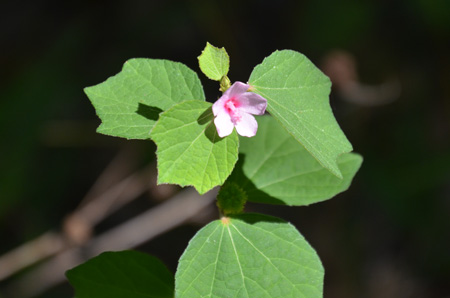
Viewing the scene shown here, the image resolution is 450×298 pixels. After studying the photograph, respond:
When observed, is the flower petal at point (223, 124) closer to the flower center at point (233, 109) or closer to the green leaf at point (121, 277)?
the flower center at point (233, 109)

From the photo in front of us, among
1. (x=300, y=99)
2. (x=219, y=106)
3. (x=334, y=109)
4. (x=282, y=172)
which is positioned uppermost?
(x=219, y=106)

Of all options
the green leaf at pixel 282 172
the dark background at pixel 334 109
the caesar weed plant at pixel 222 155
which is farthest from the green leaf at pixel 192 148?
the dark background at pixel 334 109

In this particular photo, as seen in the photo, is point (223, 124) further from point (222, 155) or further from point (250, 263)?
point (250, 263)

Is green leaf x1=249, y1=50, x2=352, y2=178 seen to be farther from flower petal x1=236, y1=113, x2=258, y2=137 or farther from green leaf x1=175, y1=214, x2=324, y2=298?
green leaf x1=175, y1=214, x2=324, y2=298

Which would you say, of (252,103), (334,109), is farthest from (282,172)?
(334,109)

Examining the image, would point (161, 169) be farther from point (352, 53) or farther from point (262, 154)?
point (352, 53)

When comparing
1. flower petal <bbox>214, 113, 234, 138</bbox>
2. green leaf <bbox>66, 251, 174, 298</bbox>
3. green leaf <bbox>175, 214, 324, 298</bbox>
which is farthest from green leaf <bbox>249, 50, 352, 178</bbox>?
green leaf <bbox>66, 251, 174, 298</bbox>

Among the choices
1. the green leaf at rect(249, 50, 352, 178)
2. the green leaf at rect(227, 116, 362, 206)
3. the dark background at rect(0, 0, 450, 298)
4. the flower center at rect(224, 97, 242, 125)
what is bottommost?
the dark background at rect(0, 0, 450, 298)
